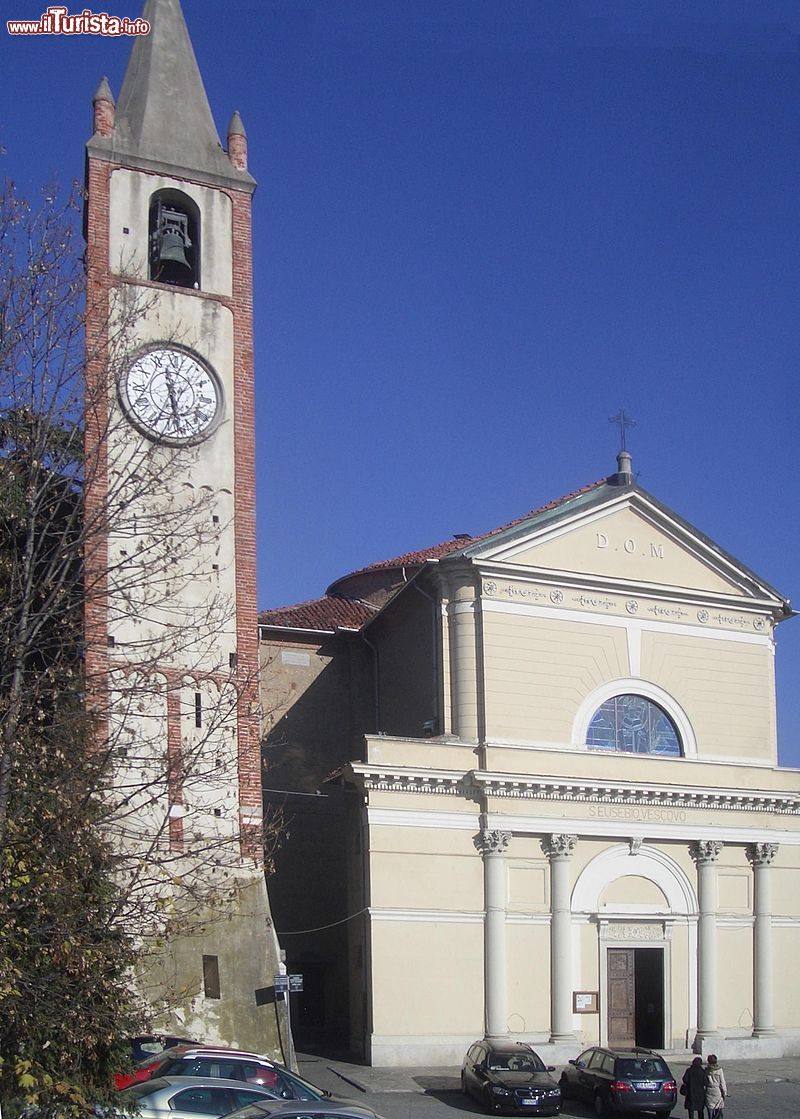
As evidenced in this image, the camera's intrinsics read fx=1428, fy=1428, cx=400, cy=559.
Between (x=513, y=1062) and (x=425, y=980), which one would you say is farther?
(x=425, y=980)

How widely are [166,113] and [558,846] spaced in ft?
60.8

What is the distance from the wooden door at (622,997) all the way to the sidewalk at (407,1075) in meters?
1.06

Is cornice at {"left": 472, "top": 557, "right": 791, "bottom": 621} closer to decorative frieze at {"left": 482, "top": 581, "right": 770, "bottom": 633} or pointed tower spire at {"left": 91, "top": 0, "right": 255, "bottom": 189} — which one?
decorative frieze at {"left": 482, "top": 581, "right": 770, "bottom": 633}

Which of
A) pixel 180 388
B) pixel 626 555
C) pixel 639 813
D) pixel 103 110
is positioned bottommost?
pixel 639 813

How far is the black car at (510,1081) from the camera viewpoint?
25.0 meters

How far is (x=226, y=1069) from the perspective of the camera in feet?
62.4

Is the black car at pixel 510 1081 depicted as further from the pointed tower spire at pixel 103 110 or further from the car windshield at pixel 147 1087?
the pointed tower spire at pixel 103 110

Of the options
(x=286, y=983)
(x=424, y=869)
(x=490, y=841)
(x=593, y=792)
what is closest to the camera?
(x=286, y=983)

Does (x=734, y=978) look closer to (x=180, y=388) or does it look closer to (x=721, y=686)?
(x=721, y=686)

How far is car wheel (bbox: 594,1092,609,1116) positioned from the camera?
2568cm

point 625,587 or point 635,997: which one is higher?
point 625,587

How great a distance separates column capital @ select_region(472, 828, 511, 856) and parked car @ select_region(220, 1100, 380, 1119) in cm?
1690

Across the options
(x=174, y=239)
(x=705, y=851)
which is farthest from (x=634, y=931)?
(x=174, y=239)

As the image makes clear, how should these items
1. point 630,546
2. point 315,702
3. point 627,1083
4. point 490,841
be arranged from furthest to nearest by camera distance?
point 315,702 < point 630,546 < point 490,841 < point 627,1083
